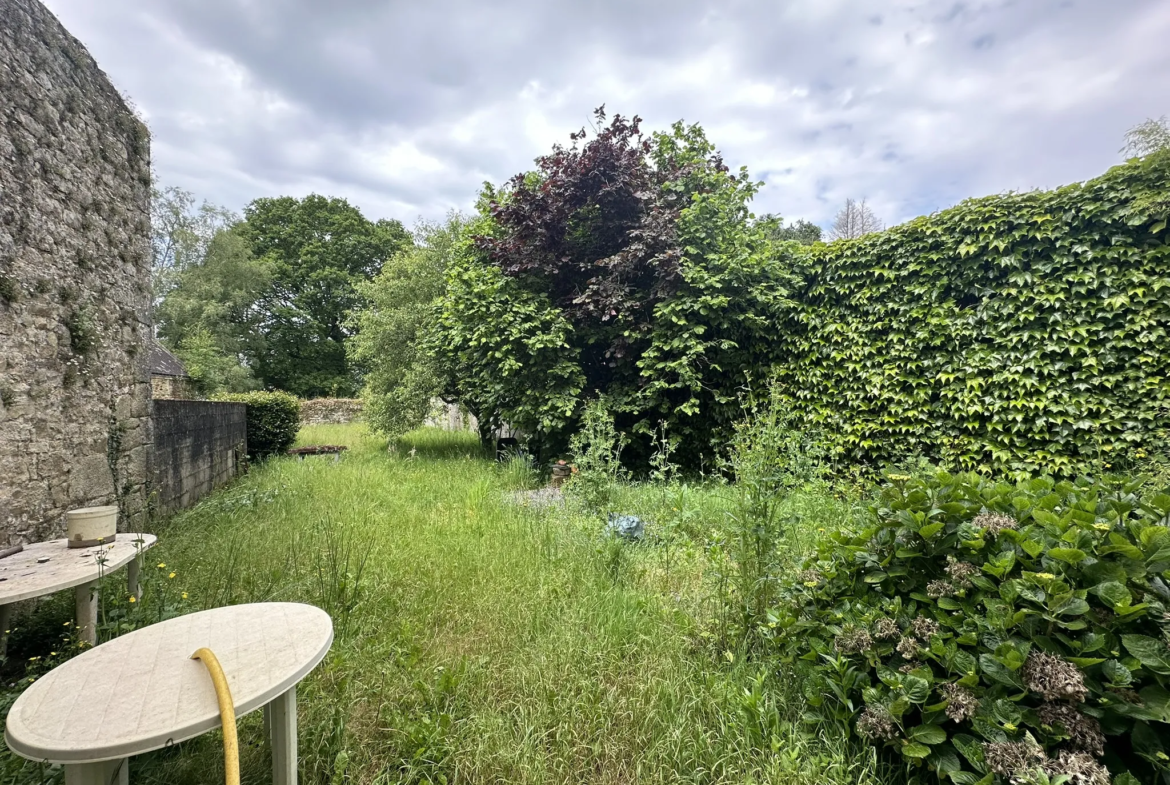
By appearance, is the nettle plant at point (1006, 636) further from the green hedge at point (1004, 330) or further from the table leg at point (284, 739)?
the green hedge at point (1004, 330)

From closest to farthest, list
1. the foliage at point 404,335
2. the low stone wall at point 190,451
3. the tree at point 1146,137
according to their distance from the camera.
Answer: the tree at point 1146,137
the low stone wall at point 190,451
the foliage at point 404,335

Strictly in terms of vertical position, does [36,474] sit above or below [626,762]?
above

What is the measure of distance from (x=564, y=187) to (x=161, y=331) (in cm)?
1993

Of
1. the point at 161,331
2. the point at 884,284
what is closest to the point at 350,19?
the point at 884,284

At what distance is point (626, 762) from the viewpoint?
151cm

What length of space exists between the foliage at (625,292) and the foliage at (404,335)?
195cm

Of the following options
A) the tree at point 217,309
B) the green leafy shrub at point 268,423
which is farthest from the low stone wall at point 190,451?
the tree at point 217,309

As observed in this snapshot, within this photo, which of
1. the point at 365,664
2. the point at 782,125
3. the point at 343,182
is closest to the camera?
the point at 365,664

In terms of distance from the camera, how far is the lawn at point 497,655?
1471 mm

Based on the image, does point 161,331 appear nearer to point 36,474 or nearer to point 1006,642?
point 36,474

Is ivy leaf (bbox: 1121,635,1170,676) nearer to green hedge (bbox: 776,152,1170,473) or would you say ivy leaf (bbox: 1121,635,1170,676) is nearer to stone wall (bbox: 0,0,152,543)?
green hedge (bbox: 776,152,1170,473)

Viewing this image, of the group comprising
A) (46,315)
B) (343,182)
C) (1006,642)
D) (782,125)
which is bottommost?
(1006,642)

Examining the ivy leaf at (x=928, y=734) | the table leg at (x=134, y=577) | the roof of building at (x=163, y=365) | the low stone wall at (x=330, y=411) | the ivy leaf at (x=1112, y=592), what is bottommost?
the low stone wall at (x=330, y=411)

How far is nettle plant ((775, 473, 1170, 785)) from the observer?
1.01 meters
